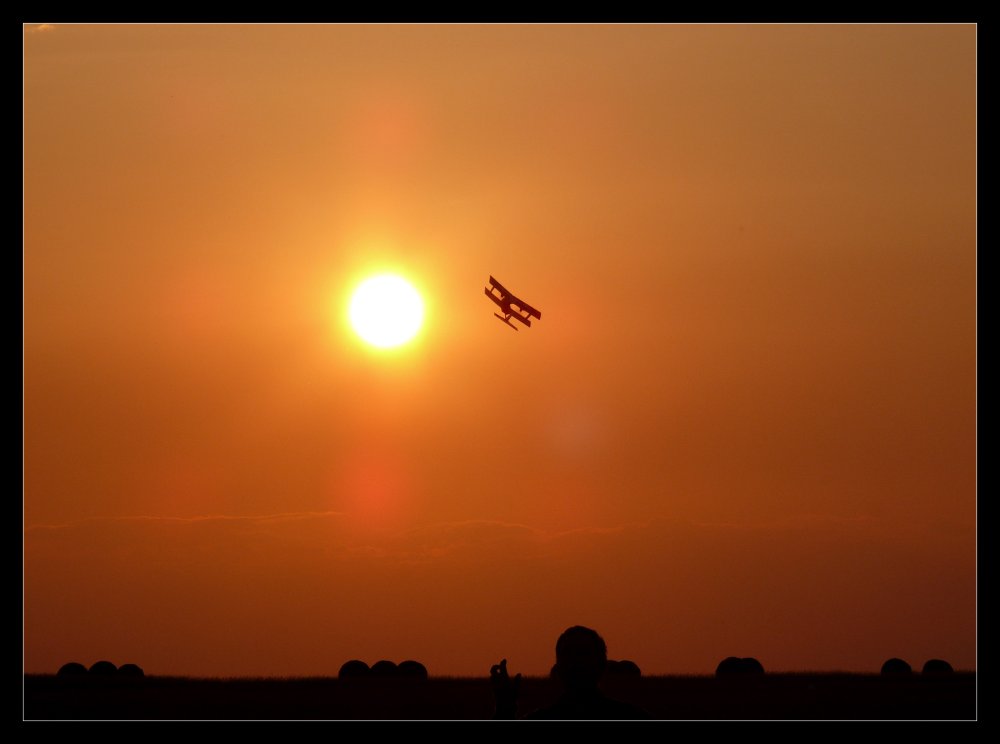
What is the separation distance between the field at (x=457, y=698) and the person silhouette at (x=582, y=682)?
17.3 meters

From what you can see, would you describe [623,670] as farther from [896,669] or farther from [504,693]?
[504,693]

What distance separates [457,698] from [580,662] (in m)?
26.0

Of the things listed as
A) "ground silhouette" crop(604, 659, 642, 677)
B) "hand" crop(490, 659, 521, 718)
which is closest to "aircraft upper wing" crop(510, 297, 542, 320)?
"ground silhouette" crop(604, 659, 642, 677)

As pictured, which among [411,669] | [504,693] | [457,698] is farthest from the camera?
[411,669]

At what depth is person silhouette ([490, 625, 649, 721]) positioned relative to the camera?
571 centimetres

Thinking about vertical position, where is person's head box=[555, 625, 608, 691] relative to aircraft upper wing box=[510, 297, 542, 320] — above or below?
below

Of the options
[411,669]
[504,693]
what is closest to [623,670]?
[411,669]

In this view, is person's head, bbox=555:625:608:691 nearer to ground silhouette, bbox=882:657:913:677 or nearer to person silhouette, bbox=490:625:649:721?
person silhouette, bbox=490:625:649:721

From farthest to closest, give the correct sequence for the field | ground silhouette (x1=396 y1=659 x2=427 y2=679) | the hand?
ground silhouette (x1=396 y1=659 x2=427 y2=679) < the field < the hand

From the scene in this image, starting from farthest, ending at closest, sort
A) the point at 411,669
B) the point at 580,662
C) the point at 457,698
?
1. the point at 411,669
2. the point at 457,698
3. the point at 580,662

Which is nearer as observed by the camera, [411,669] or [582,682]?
[582,682]

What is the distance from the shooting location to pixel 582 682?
19.2 ft

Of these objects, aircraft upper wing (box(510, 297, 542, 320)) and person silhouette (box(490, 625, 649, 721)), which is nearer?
person silhouette (box(490, 625, 649, 721))

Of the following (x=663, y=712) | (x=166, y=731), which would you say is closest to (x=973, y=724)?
(x=166, y=731)
